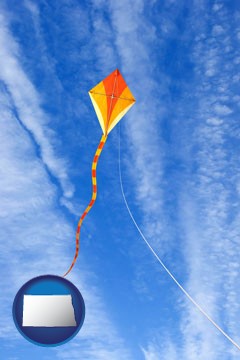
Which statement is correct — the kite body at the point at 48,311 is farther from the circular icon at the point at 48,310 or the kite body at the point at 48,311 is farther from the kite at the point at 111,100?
the kite at the point at 111,100

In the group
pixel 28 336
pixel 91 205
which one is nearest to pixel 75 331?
pixel 28 336

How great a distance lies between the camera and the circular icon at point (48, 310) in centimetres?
437

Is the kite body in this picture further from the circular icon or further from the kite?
the kite

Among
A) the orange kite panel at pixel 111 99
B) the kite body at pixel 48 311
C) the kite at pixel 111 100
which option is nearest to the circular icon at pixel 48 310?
the kite body at pixel 48 311

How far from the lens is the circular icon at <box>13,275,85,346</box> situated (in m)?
4.37

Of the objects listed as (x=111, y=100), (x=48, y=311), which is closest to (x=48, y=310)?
(x=48, y=311)

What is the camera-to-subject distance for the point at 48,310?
172 inches

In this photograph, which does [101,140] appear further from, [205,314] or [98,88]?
[205,314]

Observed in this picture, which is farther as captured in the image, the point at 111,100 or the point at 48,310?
the point at 111,100

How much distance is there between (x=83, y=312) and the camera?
4.43 m

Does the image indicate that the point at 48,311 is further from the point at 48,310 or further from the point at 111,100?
the point at 111,100

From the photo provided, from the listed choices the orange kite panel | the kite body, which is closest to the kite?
the orange kite panel

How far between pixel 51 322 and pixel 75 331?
32 centimetres

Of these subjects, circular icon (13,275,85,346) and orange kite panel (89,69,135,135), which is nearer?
circular icon (13,275,85,346)
